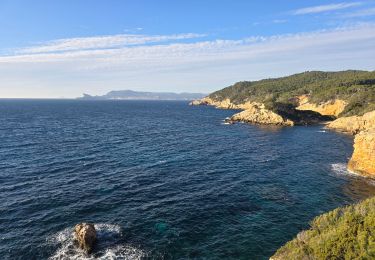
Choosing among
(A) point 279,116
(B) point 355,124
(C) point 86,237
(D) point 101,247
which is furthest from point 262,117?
(C) point 86,237

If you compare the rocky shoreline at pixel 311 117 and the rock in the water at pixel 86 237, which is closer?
the rock in the water at pixel 86 237

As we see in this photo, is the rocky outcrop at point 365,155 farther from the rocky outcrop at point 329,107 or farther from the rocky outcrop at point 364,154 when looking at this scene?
the rocky outcrop at point 329,107

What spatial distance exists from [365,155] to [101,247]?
52.5 m

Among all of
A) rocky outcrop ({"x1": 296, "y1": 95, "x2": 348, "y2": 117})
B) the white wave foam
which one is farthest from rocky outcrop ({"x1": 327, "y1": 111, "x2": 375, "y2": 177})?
rocky outcrop ({"x1": 296, "y1": 95, "x2": 348, "y2": 117})

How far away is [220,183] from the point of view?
5947cm

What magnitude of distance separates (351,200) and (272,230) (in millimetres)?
17574

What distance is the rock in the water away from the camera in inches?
1458

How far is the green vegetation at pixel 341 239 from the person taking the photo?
78.3ft

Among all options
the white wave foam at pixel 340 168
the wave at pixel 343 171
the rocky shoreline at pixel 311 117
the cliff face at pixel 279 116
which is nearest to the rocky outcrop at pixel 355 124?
the rocky shoreline at pixel 311 117

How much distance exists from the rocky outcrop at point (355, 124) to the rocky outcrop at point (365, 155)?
1849 inches

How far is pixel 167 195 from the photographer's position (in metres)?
53.1

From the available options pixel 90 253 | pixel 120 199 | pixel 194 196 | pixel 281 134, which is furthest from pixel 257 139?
pixel 90 253

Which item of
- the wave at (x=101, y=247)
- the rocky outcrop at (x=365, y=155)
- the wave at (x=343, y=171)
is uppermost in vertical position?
the rocky outcrop at (x=365, y=155)

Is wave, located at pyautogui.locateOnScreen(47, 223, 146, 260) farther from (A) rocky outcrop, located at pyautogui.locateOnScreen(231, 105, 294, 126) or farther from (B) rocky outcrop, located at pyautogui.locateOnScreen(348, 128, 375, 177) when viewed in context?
(A) rocky outcrop, located at pyautogui.locateOnScreen(231, 105, 294, 126)
